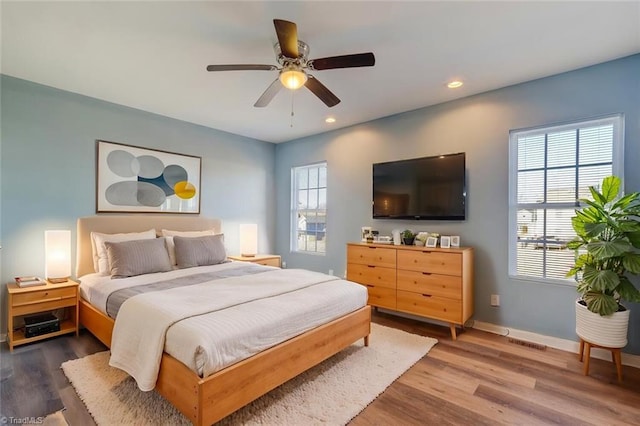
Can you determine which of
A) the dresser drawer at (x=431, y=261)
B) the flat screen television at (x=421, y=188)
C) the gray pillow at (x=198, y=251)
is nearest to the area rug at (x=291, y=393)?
the dresser drawer at (x=431, y=261)

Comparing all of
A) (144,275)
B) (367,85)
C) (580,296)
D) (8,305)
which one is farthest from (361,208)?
(8,305)

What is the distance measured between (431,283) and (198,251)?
276 centimetres

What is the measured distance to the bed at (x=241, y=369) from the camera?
1.59 meters

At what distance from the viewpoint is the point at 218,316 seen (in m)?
1.89

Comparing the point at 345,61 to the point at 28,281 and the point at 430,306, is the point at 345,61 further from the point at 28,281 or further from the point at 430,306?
the point at 28,281

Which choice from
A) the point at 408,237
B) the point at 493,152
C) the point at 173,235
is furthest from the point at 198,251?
the point at 493,152

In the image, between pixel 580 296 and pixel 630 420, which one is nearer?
pixel 630 420

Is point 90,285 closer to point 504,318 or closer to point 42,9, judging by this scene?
point 42,9

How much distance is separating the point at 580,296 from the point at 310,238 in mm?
3565

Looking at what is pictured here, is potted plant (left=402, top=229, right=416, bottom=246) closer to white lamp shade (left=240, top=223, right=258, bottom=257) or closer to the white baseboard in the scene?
the white baseboard

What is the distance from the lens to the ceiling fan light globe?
222 cm

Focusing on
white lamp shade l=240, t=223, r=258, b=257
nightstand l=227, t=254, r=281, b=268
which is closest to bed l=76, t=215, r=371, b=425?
nightstand l=227, t=254, r=281, b=268

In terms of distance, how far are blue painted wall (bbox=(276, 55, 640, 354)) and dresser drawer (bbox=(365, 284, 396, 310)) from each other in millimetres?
889

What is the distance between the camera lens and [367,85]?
314cm
